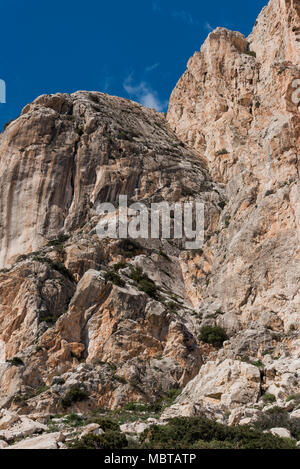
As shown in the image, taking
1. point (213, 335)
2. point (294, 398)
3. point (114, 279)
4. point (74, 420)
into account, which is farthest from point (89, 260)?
point (294, 398)

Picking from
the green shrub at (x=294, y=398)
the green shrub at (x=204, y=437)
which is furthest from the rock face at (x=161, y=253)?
the green shrub at (x=204, y=437)

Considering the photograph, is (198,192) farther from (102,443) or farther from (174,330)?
(102,443)

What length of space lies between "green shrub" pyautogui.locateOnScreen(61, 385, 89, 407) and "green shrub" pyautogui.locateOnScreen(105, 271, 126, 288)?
858 cm

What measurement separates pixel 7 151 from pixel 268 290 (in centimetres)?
2624

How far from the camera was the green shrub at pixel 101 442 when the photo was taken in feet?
50.8

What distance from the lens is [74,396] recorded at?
28.0 m

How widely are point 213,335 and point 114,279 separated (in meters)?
6.83

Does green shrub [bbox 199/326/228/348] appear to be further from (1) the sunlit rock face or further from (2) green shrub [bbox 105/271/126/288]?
(2) green shrub [bbox 105/271/126/288]

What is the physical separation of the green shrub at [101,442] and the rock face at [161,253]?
0.77m

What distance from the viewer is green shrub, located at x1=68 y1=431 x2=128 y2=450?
15.5 m

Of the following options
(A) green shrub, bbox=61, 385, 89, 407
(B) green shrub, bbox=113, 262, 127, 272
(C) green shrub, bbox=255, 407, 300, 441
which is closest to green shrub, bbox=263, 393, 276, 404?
(C) green shrub, bbox=255, 407, 300, 441

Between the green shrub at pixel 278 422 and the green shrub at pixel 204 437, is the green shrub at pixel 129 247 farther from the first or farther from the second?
the green shrub at pixel 204 437

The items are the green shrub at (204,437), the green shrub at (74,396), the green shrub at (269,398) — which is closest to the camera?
the green shrub at (204,437)
